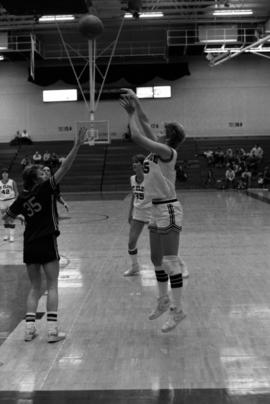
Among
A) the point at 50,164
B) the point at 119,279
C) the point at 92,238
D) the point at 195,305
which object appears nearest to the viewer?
the point at 195,305

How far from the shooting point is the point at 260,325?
15.5 ft

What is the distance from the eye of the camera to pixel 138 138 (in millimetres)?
4125

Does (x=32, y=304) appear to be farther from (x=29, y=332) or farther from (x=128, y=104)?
(x=128, y=104)

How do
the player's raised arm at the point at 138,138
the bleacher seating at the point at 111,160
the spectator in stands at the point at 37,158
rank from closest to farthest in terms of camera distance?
the player's raised arm at the point at 138,138, the bleacher seating at the point at 111,160, the spectator in stands at the point at 37,158

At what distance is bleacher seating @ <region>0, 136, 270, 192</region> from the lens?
28420 millimetres

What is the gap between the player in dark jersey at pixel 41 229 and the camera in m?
4.39

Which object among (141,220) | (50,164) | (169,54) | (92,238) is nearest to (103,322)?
(141,220)

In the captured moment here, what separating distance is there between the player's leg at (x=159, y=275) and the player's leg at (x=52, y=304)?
928 mm

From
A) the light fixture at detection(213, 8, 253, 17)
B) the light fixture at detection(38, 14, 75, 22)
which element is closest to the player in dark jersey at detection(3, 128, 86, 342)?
the light fixture at detection(213, 8, 253, 17)

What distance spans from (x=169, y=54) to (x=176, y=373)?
30501 millimetres

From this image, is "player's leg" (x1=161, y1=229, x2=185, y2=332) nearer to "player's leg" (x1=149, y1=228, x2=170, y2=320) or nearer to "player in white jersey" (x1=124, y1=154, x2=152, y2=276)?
"player's leg" (x1=149, y1=228, x2=170, y2=320)

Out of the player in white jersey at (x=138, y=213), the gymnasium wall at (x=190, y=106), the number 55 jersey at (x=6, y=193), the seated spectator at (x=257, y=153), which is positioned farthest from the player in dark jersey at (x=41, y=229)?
Result: the gymnasium wall at (x=190, y=106)

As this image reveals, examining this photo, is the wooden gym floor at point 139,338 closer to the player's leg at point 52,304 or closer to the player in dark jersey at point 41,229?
the player's leg at point 52,304

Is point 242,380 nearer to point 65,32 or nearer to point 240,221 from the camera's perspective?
point 240,221
